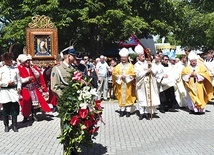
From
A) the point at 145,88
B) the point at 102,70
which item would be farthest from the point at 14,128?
the point at 102,70

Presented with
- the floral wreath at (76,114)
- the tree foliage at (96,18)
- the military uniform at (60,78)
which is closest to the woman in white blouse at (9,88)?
the military uniform at (60,78)

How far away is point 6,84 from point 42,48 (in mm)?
5667

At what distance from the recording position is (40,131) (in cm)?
923

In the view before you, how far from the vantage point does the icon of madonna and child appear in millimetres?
14680

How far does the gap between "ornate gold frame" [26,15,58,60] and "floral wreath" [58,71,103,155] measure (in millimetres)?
8421

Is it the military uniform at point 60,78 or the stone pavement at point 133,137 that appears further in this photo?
the stone pavement at point 133,137

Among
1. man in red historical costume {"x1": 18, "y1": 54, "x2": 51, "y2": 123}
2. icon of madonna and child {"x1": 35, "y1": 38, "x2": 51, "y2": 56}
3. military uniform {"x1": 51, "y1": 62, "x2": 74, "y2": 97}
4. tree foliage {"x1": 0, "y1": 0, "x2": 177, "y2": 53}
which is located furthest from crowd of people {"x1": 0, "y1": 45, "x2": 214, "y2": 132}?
tree foliage {"x1": 0, "y1": 0, "x2": 177, "y2": 53}

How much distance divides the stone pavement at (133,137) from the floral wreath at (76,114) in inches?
26.9

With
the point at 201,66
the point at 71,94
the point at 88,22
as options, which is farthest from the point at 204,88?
the point at 88,22

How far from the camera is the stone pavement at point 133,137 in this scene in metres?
7.18

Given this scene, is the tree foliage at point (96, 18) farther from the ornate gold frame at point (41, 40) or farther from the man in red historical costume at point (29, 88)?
the man in red historical costume at point (29, 88)

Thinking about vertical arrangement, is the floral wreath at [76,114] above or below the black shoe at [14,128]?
above

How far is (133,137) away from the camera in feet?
27.2

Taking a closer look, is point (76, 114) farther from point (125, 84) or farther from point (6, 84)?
point (125, 84)
